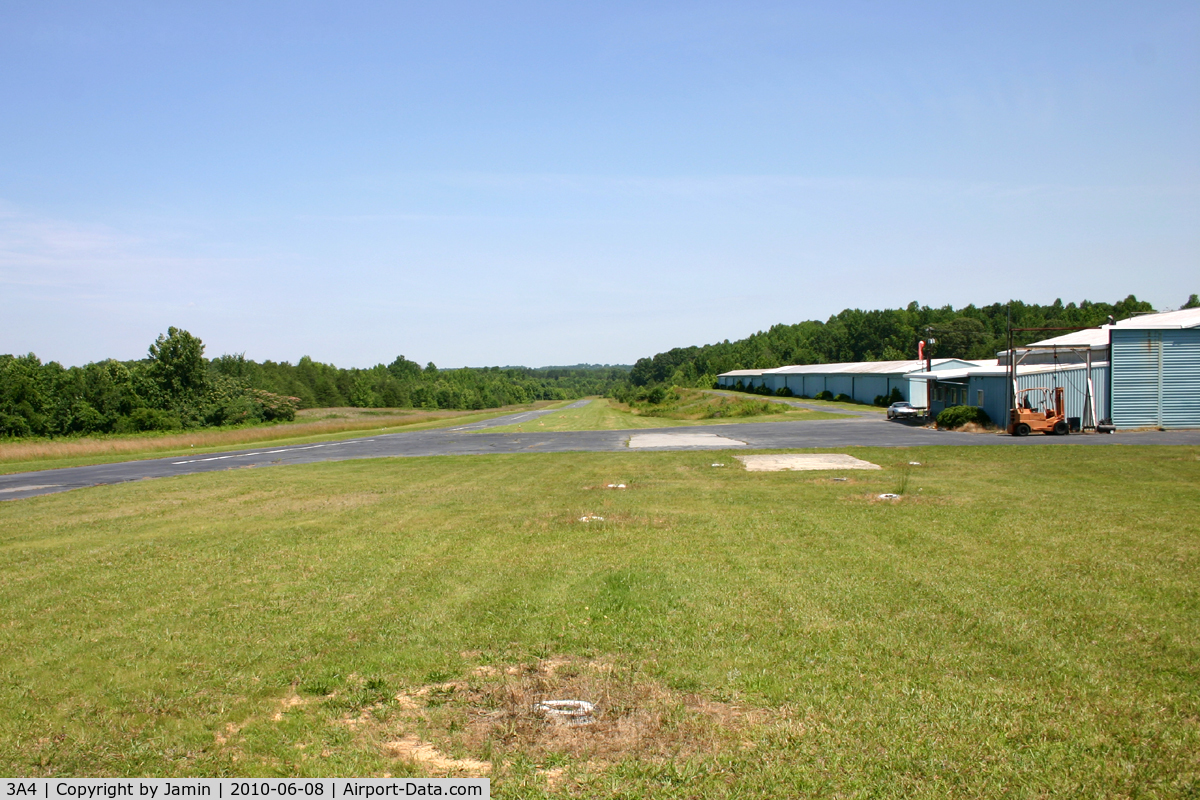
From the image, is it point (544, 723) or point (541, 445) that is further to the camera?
point (541, 445)

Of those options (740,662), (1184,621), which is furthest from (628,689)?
(1184,621)

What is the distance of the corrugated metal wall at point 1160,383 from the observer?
33.6 meters

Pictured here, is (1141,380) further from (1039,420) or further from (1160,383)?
(1039,420)

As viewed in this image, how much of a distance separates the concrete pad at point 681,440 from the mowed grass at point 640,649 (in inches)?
693

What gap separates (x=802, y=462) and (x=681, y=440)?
12118 mm

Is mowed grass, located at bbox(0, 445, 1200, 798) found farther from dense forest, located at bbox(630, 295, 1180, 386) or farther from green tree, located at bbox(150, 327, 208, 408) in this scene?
dense forest, located at bbox(630, 295, 1180, 386)

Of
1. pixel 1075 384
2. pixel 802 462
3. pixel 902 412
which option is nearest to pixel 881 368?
pixel 902 412

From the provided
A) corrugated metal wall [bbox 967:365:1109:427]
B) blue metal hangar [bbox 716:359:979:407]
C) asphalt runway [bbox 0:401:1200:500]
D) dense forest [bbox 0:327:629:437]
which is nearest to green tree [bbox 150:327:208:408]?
dense forest [bbox 0:327:629:437]

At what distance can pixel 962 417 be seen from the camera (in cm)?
3666

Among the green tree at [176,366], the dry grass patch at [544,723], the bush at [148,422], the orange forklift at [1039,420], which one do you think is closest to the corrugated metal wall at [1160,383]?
the orange forklift at [1039,420]

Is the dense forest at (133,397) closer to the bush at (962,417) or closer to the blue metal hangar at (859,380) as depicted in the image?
the blue metal hangar at (859,380)

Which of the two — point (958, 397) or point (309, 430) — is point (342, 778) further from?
point (309, 430)

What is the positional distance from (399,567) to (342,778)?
5.68 meters

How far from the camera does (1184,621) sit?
6.91m
